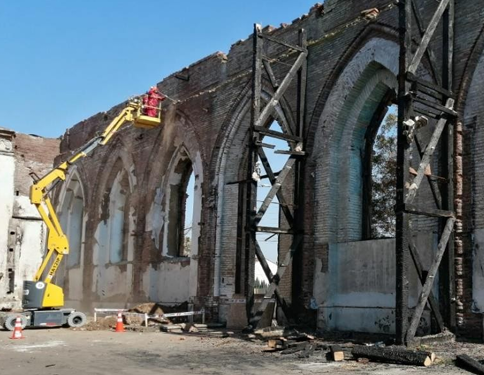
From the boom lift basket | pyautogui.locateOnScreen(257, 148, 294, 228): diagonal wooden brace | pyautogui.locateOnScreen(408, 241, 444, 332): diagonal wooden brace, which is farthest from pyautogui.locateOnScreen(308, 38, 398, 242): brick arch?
the boom lift basket

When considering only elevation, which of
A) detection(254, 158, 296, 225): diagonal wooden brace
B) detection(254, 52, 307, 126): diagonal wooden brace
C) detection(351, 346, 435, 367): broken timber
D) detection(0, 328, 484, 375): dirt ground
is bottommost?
detection(0, 328, 484, 375): dirt ground

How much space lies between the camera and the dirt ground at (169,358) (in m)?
8.19

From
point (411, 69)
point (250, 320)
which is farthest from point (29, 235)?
point (411, 69)

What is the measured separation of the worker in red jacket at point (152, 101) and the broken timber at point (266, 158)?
5.84 metres

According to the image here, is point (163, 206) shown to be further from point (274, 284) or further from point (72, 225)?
point (274, 284)

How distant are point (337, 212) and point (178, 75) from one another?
7.79m

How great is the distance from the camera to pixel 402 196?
9.71 m

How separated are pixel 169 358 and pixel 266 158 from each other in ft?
16.7

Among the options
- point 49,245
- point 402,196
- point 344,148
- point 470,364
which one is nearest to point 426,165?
point 402,196

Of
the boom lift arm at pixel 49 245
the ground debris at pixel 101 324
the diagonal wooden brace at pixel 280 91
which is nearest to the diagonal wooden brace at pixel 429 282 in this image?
the diagonal wooden brace at pixel 280 91

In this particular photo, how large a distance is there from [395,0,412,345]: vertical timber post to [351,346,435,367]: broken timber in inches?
23.2

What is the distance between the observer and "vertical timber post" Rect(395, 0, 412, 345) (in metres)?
9.53

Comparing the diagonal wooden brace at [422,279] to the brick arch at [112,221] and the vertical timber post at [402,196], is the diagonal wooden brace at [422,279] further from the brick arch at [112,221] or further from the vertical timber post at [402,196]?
the brick arch at [112,221]

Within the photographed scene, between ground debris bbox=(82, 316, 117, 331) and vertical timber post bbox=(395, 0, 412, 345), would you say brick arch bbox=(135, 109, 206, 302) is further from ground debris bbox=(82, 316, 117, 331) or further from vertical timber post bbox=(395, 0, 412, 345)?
vertical timber post bbox=(395, 0, 412, 345)
